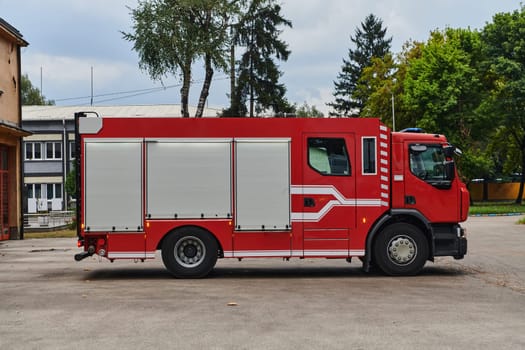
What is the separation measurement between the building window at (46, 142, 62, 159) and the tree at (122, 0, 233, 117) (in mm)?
31603

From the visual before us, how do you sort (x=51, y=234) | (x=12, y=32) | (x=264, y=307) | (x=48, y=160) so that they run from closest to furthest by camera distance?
(x=264, y=307) < (x=12, y=32) < (x=51, y=234) < (x=48, y=160)

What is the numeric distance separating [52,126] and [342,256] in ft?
194

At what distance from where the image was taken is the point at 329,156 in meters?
14.3

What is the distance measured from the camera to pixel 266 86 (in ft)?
169

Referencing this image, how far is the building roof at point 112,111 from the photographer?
70.5m

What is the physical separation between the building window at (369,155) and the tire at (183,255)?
3311 millimetres

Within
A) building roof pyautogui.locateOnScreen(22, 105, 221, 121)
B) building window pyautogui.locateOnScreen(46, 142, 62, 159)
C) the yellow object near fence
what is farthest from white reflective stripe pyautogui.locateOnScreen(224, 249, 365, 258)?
the yellow object near fence

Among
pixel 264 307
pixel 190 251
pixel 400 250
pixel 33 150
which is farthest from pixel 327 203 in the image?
pixel 33 150

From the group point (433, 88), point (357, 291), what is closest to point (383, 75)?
point (433, 88)

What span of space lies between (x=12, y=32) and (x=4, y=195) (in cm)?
659

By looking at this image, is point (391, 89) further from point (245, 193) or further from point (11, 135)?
point (245, 193)

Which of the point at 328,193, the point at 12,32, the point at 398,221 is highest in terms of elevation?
the point at 12,32

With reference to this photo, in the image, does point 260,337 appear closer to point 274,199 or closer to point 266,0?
point 274,199

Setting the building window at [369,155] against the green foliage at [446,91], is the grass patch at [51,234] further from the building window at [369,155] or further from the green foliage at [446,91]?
the green foliage at [446,91]
